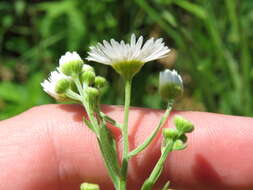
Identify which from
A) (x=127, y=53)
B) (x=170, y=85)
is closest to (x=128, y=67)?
(x=127, y=53)

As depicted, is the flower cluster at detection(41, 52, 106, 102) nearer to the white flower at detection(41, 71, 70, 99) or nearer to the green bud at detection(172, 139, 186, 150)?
the white flower at detection(41, 71, 70, 99)

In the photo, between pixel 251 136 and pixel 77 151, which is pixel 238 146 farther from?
pixel 77 151

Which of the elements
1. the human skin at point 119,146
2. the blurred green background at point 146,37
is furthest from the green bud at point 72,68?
the blurred green background at point 146,37

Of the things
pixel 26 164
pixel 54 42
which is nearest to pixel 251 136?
pixel 26 164

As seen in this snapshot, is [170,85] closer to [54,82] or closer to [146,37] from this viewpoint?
[54,82]

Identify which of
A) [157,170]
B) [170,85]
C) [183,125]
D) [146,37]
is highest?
[146,37]

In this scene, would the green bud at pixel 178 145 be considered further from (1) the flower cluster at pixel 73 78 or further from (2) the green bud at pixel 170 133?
(1) the flower cluster at pixel 73 78
